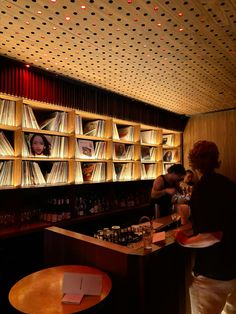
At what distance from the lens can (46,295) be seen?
139 centimetres

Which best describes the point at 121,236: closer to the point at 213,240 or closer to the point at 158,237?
the point at 158,237

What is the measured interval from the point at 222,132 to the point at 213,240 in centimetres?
339

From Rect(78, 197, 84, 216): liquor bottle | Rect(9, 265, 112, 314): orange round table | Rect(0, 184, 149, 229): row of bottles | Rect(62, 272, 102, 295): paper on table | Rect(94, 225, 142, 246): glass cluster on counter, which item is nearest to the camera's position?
Rect(9, 265, 112, 314): orange round table

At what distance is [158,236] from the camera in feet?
6.07

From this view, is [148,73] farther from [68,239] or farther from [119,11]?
[68,239]

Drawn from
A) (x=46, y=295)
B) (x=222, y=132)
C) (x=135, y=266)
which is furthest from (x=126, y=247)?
(x=222, y=132)

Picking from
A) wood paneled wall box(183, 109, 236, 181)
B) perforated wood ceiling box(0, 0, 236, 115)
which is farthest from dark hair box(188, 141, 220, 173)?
wood paneled wall box(183, 109, 236, 181)

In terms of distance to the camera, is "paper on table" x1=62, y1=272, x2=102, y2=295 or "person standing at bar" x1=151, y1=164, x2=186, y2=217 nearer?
"paper on table" x1=62, y1=272, x2=102, y2=295

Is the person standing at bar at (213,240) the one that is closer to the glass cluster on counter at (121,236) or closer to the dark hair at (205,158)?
the dark hair at (205,158)

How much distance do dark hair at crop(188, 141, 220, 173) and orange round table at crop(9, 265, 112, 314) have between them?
2.88ft

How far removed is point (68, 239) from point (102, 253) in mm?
351

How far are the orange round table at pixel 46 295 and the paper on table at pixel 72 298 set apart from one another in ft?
0.05

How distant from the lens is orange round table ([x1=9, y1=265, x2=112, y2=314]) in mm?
1276

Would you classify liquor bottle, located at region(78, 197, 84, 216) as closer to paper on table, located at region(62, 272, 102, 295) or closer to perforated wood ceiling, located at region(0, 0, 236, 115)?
perforated wood ceiling, located at region(0, 0, 236, 115)
